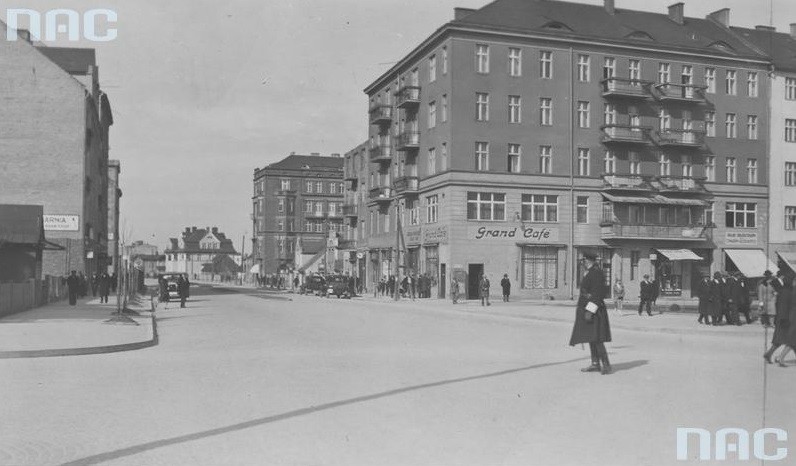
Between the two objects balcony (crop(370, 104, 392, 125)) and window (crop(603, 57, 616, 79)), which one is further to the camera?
balcony (crop(370, 104, 392, 125))

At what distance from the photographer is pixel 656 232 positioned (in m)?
53.3

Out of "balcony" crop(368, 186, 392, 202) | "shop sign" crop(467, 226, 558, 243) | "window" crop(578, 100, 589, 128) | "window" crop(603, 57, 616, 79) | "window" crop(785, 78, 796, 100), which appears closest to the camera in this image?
"shop sign" crop(467, 226, 558, 243)

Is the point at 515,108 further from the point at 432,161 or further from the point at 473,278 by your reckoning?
the point at 473,278

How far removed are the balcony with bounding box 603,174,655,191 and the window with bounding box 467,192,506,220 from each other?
6988 mm

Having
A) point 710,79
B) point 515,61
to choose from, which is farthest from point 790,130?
point 515,61

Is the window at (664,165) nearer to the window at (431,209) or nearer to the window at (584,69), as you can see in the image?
the window at (584,69)

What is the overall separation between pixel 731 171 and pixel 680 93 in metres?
6.68

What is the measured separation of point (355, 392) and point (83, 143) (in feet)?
153

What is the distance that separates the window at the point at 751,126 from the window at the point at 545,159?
603 inches

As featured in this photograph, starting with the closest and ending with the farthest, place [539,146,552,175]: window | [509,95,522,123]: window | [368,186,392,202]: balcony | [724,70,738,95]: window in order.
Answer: [509,95,522,123]: window, [539,146,552,175]: window, [724,70,738,95]: window, [368,186,392,202]: balcony

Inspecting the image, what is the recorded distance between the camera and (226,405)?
9.45 meters

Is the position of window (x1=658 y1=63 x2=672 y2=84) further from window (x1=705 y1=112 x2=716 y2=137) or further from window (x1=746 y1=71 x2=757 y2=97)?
window (x1=746 y1=71 x2=757 y2=97)

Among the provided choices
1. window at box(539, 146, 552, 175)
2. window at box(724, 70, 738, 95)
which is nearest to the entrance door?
window at box(539, 146, 552, 175)

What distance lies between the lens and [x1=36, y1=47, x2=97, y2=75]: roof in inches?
2776
